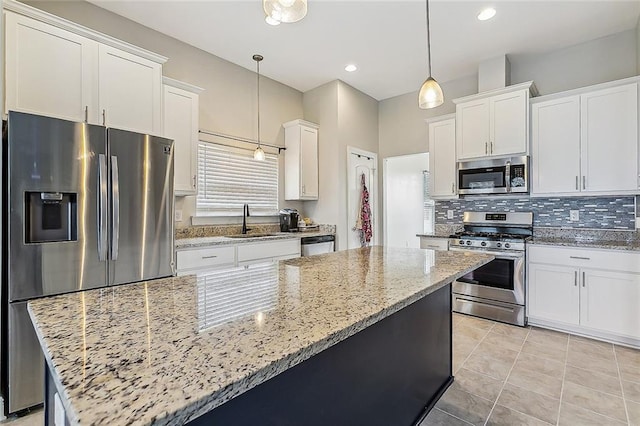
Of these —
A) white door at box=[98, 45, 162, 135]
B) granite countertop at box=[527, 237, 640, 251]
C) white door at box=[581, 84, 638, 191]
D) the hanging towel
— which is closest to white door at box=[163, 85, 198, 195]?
white door at box=[98, 45, 162, 135]

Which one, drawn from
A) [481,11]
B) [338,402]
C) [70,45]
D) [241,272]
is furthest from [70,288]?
[481,11]

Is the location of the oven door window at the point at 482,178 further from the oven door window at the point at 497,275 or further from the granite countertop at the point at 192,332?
the granite countertop at the point at 192,332

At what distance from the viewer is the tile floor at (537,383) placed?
1.88 m

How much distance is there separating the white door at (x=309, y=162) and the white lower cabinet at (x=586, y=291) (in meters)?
2.66

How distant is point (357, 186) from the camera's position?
4.67 m

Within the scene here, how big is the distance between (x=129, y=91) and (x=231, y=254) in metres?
1.66

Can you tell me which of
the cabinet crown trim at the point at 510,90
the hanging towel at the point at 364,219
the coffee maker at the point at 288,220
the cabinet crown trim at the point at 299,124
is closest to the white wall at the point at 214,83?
the cabinet crown trim at the point at 299,124

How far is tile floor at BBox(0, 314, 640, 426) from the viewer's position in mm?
1875

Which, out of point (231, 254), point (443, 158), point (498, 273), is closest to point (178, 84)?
point (231, 254)

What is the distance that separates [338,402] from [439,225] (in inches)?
145

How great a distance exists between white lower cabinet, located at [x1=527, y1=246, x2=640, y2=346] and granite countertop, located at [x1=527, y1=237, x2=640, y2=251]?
46mm

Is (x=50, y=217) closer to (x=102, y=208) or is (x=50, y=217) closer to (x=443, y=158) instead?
(x=102, y=208)

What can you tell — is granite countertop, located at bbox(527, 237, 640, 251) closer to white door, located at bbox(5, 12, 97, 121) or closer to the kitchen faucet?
the kitchen faucet

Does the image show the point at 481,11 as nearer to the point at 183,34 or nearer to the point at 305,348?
the point at 183,34
